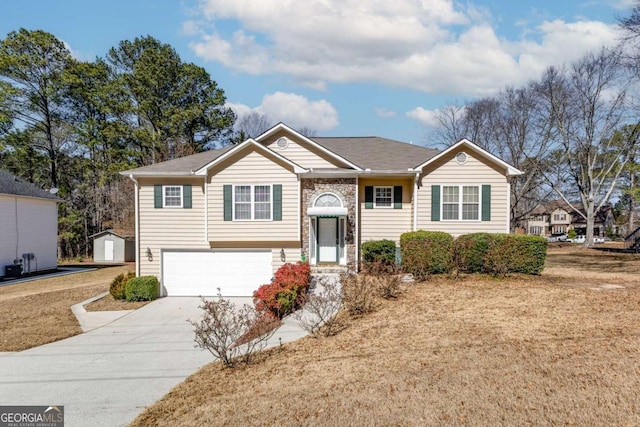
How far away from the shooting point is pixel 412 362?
6.44 meters

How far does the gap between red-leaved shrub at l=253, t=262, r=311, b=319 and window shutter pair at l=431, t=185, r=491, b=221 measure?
669cm

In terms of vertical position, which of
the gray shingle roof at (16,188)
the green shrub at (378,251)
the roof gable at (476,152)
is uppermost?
the roof gable at (476,152)

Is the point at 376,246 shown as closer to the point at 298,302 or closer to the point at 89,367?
the point at 298,302

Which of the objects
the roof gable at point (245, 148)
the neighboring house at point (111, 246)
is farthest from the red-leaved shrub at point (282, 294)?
the neighboring house at point (111, 246)

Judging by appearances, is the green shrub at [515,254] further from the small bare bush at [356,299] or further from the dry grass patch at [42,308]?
the dry grass patch at [42,308]

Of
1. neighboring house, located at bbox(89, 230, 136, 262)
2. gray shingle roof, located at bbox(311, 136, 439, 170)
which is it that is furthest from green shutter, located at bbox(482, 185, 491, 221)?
neighboring house, located at bbox(89, 230, 136, 262)

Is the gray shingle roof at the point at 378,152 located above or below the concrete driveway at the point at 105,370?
above

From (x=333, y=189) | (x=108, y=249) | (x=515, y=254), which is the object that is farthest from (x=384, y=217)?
(x=108, y=249)

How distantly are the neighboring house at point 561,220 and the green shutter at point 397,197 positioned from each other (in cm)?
5340

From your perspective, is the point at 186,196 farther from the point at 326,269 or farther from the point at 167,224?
the point at 326,269

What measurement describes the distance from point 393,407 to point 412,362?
165 cm

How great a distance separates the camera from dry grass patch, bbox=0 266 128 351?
32.8 ft

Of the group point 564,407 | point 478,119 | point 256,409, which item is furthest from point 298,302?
point 478,119

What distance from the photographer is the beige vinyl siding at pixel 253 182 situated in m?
15.3
